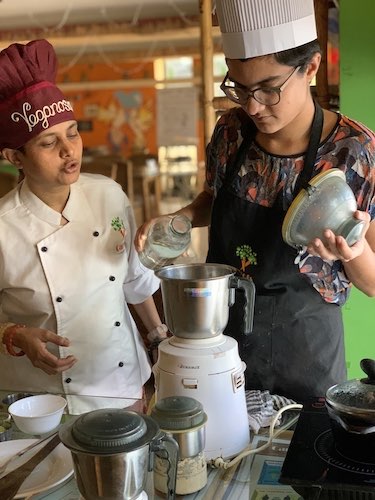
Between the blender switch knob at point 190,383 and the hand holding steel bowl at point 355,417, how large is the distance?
9.0 inches

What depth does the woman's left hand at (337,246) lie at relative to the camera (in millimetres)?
1116

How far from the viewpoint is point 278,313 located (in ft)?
4.80

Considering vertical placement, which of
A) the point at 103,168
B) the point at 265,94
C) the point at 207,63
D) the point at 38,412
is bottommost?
the point at 103,168

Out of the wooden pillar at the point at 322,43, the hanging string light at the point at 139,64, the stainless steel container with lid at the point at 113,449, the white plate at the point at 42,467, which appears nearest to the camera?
the stainless steel container with lid at the point at 113,449

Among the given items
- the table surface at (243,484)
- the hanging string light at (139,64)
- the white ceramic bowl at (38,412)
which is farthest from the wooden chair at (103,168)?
the table surface at (243,484)

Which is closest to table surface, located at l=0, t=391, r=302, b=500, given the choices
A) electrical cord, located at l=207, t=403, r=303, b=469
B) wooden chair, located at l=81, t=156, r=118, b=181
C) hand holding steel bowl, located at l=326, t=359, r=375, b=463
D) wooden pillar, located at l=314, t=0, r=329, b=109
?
electrical cord, located at l=207, t=403, r=303, b=469

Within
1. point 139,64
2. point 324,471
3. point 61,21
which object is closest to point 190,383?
point 324,471

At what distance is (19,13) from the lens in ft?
22.2

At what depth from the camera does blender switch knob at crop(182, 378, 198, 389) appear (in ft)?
3.70

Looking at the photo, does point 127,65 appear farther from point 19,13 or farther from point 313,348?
point 313,348

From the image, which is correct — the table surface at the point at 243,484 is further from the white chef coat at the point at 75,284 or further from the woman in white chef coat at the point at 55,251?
the white chef coat at the point at 75,284

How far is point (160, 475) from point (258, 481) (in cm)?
17

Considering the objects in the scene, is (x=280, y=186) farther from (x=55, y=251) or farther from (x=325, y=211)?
(x=55, y=251)

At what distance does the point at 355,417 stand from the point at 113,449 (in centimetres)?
36
